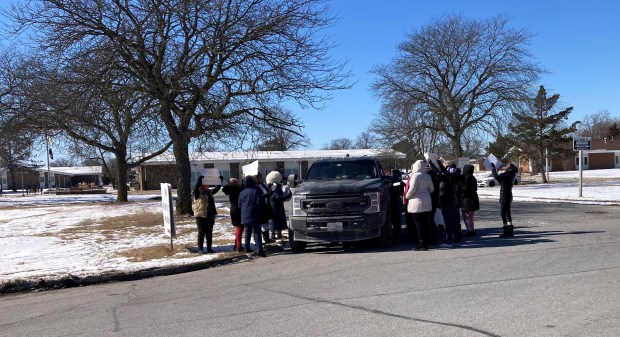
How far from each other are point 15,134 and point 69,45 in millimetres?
9949

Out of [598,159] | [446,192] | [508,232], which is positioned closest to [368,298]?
[446,192]

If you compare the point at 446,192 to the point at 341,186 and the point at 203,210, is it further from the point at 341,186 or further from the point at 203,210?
the point at 203,210

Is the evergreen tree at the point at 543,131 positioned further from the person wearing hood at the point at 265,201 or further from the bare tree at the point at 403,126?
the person wearing hood at the point at 265,201

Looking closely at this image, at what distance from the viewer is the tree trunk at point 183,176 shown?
62.7 ft

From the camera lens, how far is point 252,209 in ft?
38.1

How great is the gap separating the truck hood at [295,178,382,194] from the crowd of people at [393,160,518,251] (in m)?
0.72

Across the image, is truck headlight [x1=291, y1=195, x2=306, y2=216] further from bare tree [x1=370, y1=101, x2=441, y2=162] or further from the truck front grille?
bare tree [x1=370, y1=101, x2=441, y2=162]

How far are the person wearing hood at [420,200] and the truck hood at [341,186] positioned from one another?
2.41 feet

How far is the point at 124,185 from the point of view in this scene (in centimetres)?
3484

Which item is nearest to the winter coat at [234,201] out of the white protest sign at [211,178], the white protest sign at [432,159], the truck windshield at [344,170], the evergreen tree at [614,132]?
the white protest sign at [211,178]

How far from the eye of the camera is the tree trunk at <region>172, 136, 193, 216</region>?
62.7 ft

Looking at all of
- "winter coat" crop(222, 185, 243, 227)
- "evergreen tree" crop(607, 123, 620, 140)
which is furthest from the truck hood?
"evergreen tree" crop(607, 123, 620, 140)

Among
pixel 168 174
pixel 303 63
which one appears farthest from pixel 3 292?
pixel 168 174

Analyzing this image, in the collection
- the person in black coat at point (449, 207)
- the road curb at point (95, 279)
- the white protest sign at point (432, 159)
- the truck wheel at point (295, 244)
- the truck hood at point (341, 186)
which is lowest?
the road curb at point (95, 279)
